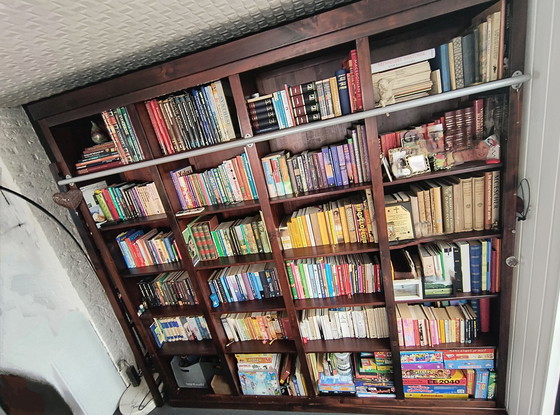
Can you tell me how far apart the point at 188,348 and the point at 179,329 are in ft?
0.49

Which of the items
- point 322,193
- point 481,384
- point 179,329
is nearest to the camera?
point 322,193

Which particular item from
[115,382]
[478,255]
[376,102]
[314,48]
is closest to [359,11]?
[314,48]

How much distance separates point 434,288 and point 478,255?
27cm

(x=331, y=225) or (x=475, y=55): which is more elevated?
(x=475, y=55)

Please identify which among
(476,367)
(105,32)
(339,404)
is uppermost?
(105,32)

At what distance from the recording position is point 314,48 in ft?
3.32

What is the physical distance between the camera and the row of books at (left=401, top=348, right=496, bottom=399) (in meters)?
1.38

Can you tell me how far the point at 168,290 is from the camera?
1.68m

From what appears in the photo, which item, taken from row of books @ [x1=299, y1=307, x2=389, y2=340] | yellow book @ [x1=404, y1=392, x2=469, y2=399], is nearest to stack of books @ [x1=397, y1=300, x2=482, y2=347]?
row of books @ [x1=299, y1=307, x2=389, y2=340]

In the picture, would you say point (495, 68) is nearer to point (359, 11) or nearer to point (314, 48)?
point (359, 11)

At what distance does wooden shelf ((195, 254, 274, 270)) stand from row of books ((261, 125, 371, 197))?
1.24 feet

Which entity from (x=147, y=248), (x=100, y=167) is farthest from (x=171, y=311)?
(x=100, y=167)

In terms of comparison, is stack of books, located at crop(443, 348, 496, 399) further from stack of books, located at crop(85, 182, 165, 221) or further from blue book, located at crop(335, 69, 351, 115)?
stack of books, located at crop(85, 182, 165, 221)

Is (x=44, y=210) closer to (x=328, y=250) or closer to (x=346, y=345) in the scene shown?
(x=328, y=250)
